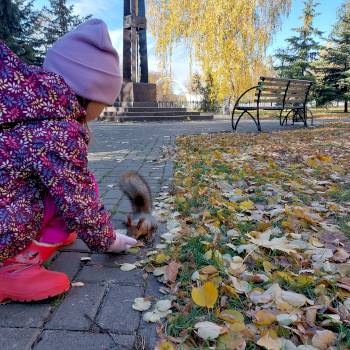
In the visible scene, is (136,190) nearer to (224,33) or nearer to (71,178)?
(71,178)

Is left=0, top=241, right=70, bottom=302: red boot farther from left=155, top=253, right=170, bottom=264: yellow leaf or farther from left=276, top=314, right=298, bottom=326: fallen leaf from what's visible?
left=276, top=314, right=298, bottom=326: fallen leaf

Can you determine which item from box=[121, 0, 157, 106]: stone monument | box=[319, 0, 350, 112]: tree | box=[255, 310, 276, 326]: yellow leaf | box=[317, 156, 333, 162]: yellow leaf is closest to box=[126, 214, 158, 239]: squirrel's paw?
box=[255, 310, 276, 326]: yellow leaf

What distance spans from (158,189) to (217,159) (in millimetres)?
1341

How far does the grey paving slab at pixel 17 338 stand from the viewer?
1086 mm

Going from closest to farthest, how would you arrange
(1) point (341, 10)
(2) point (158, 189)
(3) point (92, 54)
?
1. (3) point (92, 54)
2. (2) point (158, 189)
3. (1) point (341, 10)

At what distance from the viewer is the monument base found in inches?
559

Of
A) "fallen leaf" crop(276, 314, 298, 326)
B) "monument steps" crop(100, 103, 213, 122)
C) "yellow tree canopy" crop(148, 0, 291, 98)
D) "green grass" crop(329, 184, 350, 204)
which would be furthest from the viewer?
"yellow tree canopy" crop(148, 0, 291, 98)

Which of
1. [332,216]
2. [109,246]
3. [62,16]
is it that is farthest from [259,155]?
[62,16]

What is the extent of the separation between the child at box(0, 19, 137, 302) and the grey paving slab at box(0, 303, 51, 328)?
0.03 m

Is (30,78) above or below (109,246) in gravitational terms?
above

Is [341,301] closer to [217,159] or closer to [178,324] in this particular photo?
[178,324]

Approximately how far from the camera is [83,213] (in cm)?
Result: 135

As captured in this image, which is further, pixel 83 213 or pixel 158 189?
pixel 158 189

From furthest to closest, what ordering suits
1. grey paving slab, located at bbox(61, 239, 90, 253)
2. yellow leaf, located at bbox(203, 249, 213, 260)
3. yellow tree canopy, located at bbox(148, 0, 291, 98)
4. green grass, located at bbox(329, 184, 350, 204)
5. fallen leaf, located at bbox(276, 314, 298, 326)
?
yellow tree canopy, located at bbox(148, 0, 291, 98) < green grass, located at bbox(329, 184, 350, 204) < grey paving slab, located at bbox(61, 239, 90, 253) < yellow leaf, located at bbox(203, 249, 213, 260) < fallen leaf, located at bbox(276, 314, 298, 326)
